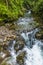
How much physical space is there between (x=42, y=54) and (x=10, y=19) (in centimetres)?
723

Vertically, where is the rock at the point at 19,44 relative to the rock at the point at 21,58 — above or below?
above

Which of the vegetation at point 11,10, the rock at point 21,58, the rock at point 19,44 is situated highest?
the rock at point 19,44

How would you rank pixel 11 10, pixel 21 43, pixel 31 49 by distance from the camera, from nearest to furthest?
pixel 21 43 < pixel 31 49 < pixel 11 10

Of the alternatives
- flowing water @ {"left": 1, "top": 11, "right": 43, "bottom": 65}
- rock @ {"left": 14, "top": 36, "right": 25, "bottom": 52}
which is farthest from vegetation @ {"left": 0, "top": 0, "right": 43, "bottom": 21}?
rock @ {"left": 14, "top": 36, "right": 25, "bottom": 52}

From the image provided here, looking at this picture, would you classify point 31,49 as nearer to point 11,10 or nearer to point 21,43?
point 21,43

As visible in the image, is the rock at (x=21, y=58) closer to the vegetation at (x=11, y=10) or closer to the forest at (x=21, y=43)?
the forest at (x=21, y=43)

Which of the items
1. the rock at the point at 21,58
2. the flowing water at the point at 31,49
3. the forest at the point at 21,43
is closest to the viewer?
the rock at the point at 21,58

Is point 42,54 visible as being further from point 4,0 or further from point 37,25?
point 4,0

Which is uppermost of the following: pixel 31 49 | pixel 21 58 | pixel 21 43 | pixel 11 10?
pixel 21 43

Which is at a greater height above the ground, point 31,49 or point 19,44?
point 19,44

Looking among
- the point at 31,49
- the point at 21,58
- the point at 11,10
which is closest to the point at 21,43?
the point at 31,49

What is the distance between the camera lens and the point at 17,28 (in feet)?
53.3

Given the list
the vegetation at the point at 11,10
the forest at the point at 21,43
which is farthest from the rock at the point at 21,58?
the vegetation at the point at 11,10

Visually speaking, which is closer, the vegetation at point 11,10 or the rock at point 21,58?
the rock at point 21,58
